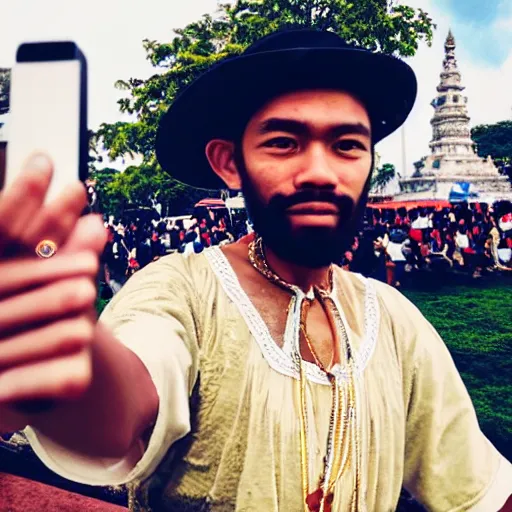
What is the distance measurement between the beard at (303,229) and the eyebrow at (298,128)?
11cm

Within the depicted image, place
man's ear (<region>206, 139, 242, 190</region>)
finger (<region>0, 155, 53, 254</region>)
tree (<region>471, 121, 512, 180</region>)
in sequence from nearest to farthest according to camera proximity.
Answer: finger (<region>0, 155, 53, 254</region>), man's ear (<region>206, 139, 242, 190</region>), tree (<region>471, 121, 512, 180</region>)

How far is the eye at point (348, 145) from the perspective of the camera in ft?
3.53

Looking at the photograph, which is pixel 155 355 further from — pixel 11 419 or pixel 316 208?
pixel 316 208

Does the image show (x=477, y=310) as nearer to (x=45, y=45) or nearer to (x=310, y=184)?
(x=310, y=184)

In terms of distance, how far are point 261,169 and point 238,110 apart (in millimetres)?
154

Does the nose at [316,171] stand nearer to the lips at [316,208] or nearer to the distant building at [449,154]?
the lips at [316,208]

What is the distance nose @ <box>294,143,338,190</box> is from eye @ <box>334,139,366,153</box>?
3 centimetres

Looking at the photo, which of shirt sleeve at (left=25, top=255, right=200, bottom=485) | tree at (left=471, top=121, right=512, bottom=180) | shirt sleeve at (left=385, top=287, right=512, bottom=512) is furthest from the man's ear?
tree at (left=471, top=121, right=512, bottom=180)

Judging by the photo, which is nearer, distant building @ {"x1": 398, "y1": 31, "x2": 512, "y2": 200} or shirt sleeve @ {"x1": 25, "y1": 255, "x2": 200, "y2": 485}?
shirt sleeve @ {"x1": 25, "y1": 255, "x2": 200, "y2": 485}

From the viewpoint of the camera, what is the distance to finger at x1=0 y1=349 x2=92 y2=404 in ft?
1.38

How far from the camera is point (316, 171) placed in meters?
1.03

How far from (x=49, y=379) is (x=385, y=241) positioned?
511cm

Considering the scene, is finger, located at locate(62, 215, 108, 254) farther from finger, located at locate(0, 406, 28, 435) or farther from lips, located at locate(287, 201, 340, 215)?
lips, located at locate(287, 201, 340, 215)

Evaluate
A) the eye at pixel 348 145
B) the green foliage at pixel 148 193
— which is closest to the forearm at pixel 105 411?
the eye at pixel 348 145
